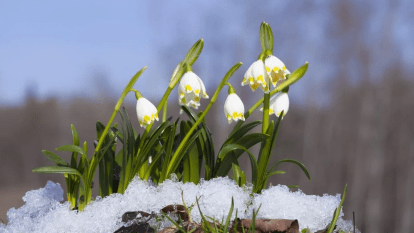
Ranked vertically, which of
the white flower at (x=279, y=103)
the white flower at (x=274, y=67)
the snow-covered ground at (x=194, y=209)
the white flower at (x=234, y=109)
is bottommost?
the snow-covered ground at (x=194, y=209)

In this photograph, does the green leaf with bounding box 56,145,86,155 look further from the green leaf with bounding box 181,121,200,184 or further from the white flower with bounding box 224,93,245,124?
the white flower with bounding box 224,93,245,124

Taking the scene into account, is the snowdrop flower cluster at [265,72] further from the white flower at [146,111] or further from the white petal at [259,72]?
the white flower at [146,111]

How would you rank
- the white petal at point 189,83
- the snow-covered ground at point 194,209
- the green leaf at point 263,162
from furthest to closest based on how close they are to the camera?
1. the green leaf at point 263,162
2. the white petal at point 189,83
3. the snow-covered ground at point 194,209

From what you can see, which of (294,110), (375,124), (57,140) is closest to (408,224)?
(375,124)

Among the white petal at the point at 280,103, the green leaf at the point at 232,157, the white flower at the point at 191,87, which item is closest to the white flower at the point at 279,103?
the white petal at the point at 280,103

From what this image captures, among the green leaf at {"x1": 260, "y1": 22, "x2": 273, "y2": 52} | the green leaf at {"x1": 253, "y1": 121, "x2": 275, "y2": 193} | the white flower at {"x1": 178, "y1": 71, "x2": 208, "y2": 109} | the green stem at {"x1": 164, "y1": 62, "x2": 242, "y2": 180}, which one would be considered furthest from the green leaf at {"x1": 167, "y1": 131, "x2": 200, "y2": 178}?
the green leaf at {"x1": 260, "y1": 22, "x2": 273, "y2": 52}

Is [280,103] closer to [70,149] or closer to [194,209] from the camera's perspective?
[194,209]

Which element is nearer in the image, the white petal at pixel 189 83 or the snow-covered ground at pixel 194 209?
the snow-covered ground at pixel 194 209
